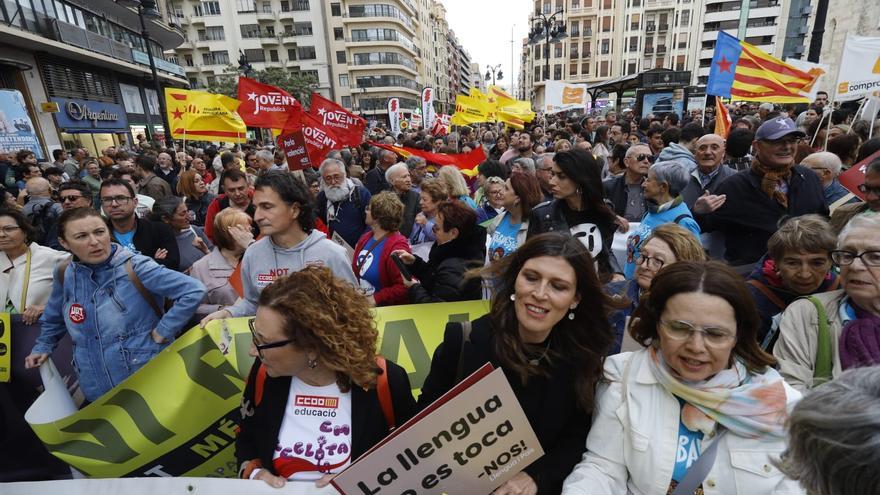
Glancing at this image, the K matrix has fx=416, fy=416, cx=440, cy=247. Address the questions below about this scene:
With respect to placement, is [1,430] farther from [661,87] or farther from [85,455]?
[661,87]

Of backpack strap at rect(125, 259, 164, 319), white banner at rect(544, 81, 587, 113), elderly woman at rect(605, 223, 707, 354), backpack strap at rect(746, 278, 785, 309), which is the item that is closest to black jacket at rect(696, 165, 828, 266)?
backpack strap at rect(746, 278, 785, 309)

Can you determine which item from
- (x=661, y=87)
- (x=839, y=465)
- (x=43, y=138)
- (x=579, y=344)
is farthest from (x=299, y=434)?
(x=43, y=138)

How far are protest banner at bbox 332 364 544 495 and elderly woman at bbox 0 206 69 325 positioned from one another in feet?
10.4

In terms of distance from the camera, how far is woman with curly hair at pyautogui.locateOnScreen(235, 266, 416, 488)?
183 cm

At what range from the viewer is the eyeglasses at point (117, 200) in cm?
387

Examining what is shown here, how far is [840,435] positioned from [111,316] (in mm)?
3481

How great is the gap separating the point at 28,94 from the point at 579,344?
29.4 meters

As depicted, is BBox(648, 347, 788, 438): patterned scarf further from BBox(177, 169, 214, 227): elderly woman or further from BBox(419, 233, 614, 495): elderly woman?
BBox(177, 169, 214, 227): elderly woman

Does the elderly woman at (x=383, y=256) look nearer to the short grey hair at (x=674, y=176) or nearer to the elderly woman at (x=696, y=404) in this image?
the elderly woman at (x=696, y=404)

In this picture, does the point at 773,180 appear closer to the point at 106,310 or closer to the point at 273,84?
the point at 106,310

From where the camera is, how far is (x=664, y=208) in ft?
10.9

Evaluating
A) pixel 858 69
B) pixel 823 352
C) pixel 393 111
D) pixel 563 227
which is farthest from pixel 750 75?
pixel 393 111

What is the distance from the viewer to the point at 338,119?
22.4ft

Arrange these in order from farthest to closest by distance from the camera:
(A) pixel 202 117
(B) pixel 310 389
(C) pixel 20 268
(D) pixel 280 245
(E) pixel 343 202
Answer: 1. (A) pixel 202 117
2. (E) pixel 343 202
3. (C) pixel 20 268
4. (D) pixel 280 245
5. (B) pixel 310 389
